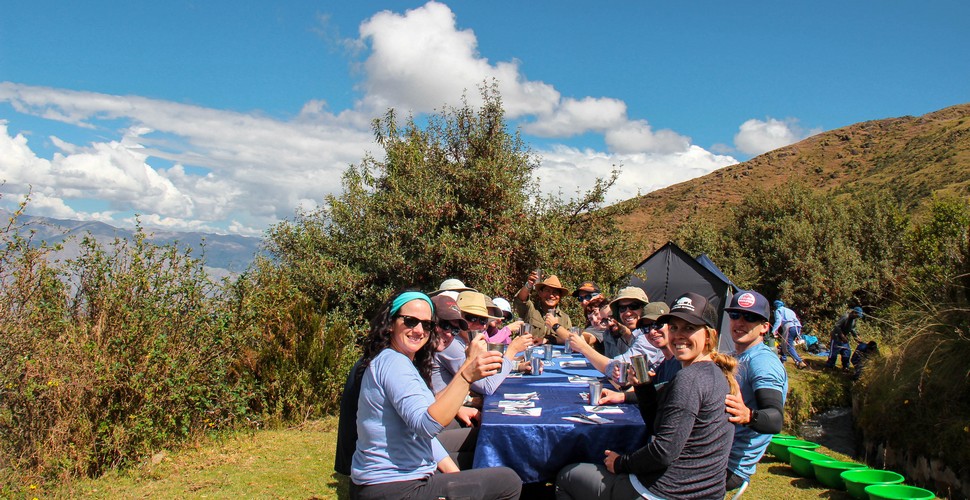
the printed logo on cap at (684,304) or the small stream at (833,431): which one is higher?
the printed logo on cap at (684,304)

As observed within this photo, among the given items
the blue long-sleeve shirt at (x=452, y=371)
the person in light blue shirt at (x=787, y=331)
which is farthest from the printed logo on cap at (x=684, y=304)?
the person in light blue shirt at (x=787, y=331)

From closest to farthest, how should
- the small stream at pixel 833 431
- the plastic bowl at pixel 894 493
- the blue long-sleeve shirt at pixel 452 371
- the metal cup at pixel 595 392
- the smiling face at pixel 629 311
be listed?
the metal cup at pixel 595 392 → the blue long-sleeve shirt at pixel 452 371 → the plastic bowl at pixel 894 493 → the smiling face at pixel 629 311 → the small stream at pixel 833 431

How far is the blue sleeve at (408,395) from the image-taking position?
2766 mm

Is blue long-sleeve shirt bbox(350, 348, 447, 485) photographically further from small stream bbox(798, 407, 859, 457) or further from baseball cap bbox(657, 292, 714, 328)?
small stream bbox(798, 407, 859, 457)

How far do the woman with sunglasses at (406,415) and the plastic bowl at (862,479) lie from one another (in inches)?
150

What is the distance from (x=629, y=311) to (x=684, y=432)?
326 cm

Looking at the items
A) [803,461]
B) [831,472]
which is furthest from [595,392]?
[803,461]

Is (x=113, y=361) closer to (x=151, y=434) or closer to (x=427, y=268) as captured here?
(x=151, y=434)

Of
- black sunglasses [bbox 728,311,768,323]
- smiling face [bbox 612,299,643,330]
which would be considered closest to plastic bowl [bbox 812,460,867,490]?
smiling face [bbox 612,299,643,330]

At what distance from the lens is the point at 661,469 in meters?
3.04

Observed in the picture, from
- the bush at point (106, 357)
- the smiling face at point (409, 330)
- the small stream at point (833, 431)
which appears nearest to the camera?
the smiling face at point (409, 330)

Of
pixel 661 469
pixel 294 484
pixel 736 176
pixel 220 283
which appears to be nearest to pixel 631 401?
pixel 661 469

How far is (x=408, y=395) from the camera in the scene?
9.38 feet

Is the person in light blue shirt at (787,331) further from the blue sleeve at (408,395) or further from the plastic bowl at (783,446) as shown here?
the blue sleeve at (408,395)
